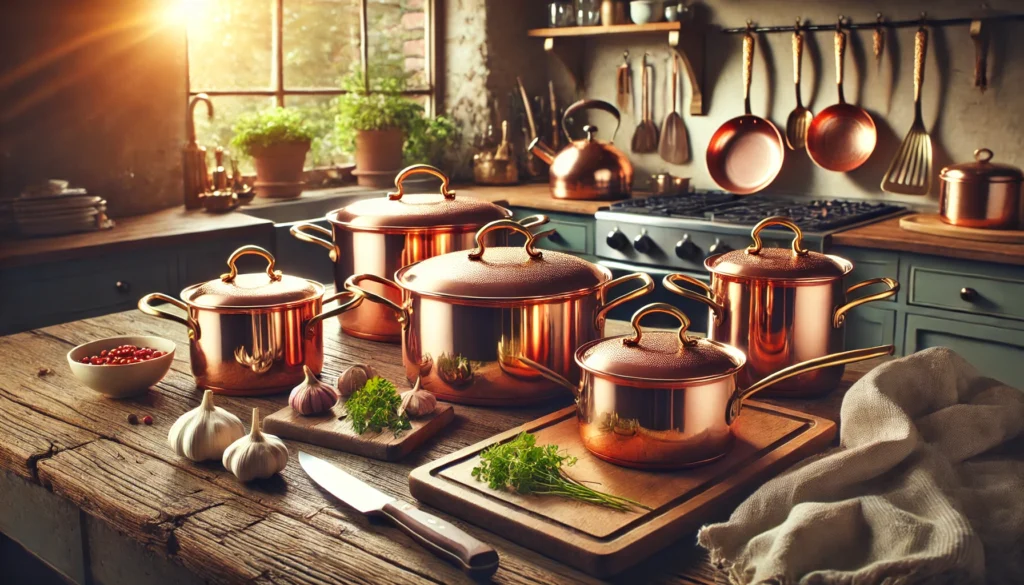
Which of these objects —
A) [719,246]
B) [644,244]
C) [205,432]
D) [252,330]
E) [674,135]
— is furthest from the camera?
[674,135]

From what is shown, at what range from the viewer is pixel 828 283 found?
1.44m

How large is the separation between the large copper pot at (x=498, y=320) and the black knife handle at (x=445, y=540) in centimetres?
35

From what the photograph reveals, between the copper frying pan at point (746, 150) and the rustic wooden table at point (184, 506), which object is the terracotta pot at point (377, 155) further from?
the rustic wooden table at point (184, 506)

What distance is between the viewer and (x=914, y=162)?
3688 mm

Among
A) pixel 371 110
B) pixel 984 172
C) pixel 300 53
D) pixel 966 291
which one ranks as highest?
pixel 300 53

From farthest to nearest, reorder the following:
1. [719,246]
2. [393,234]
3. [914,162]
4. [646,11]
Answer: [646,11]
[914,162]
[719,246]
[393,234]

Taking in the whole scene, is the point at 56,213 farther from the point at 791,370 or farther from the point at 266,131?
the point at 791,370

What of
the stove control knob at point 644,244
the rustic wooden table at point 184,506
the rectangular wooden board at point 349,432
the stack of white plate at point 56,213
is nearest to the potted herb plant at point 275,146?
the stack of white plate at point 56,213

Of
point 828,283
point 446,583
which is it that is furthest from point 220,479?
point 828,283

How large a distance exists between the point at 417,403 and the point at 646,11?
3140 mm

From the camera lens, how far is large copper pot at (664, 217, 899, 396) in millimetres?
1429

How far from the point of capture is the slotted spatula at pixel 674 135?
Answer: 170 inches

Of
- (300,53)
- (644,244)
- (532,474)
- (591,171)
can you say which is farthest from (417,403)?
(300,53)

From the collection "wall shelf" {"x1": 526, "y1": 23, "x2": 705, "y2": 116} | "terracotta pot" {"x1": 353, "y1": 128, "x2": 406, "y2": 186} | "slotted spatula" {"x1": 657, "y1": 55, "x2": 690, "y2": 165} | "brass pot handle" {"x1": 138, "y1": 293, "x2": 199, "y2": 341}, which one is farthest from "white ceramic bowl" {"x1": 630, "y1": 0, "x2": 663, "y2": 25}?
"brass pot handle" {"x1": 138, "y1": 293, "x2": 199, "y2": 341}
